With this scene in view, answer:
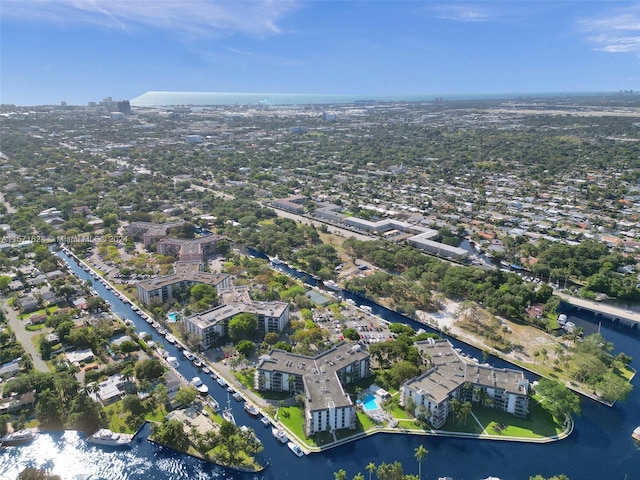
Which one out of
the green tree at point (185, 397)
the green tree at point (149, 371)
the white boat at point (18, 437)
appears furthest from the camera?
the green tree at point (149, 371)

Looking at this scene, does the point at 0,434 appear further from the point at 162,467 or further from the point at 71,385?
the point at 162,467

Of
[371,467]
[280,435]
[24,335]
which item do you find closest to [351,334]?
[280,435]

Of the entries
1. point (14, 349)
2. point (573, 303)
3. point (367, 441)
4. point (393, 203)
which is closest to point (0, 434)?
point (14, 349)

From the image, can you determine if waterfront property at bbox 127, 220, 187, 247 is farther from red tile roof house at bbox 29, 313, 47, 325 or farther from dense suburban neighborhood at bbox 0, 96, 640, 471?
red tile roof house at bbox 29, 313, 47, 325

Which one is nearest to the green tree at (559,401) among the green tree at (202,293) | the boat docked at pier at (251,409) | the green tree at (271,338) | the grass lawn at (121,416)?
the boat docked at pier at (251,409)

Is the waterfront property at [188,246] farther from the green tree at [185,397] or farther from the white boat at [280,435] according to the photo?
the white boat at [280,435]

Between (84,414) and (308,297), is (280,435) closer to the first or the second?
(84,414)

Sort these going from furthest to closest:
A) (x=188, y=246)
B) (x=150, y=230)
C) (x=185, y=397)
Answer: (x=150, y=230), (x=188, y=246), (x=185, y=397)
